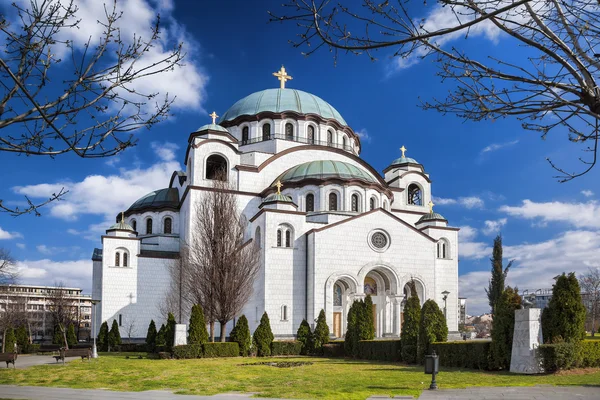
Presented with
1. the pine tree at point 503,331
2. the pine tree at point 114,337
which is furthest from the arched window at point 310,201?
the pine tree at point 503,331

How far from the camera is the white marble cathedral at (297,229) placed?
3234cm

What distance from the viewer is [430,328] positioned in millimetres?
20172

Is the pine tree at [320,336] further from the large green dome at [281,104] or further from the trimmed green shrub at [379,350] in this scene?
the large green dome at [281,104]

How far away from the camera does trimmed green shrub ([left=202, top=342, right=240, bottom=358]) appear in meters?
25.0

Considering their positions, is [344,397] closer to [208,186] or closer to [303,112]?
[208,186]

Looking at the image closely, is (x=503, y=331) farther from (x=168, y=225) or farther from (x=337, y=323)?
(x=168, y=225)

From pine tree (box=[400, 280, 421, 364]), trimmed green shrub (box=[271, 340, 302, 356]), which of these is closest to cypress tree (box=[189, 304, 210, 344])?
trimmed green shrub (box=[271, 340, 302, 356])

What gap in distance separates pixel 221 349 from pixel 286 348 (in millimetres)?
3271

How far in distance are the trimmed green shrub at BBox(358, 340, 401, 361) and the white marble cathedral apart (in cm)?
725

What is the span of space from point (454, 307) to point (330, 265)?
9.39 metres

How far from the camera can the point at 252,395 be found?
38.5ft

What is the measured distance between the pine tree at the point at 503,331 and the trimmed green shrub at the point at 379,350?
545cm

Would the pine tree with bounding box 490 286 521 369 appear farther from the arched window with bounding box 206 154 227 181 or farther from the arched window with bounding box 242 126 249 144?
the arched window with bounding box 242 126 249 144

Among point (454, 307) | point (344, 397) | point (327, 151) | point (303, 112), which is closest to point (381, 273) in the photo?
point (454, 307)
